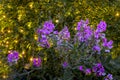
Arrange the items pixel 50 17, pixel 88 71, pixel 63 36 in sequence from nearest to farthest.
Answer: pixel 63 36 → pixel 88 71 → pixel 50 17

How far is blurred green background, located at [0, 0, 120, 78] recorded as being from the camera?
457 centimetres

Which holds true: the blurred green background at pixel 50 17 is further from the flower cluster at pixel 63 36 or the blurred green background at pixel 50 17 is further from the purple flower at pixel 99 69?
the flower cluster at pixel 63 36

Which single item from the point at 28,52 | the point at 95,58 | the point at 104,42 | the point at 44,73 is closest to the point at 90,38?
the point at 104,42

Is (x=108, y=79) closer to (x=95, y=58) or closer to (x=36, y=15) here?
(x=95, y=58)

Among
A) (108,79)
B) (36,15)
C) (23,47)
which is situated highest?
(36,15)

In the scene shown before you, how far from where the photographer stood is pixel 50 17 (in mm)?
4527

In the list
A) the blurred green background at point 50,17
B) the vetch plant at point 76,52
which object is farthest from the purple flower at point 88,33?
the blurred green background at point 50,17

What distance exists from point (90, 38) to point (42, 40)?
19.0 inches

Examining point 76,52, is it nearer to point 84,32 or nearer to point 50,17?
point 84,32

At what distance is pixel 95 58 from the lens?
401 centimetres

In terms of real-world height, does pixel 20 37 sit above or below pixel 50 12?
below

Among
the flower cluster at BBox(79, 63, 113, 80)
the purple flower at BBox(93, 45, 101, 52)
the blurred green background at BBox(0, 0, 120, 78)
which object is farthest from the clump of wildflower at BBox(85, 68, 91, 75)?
the blurred green background at BBox(0, 0, 120, 78)

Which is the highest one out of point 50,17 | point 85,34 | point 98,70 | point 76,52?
point 50,17

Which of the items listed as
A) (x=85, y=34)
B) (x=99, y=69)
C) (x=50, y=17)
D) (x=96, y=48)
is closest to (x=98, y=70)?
(x=99, y=69)
